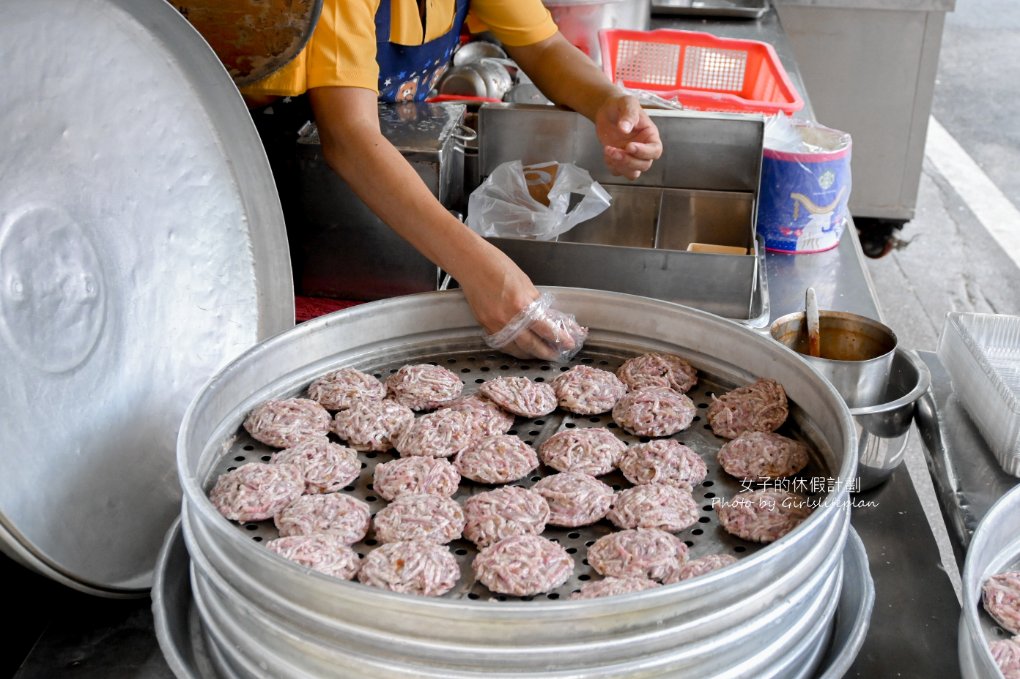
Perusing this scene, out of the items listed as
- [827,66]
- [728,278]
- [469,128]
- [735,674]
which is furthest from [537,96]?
[827,66]

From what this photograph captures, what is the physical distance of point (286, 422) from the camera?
1.57m

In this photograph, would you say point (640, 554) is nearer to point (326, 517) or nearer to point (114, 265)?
point (326, 517)

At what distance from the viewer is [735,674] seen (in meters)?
1.10

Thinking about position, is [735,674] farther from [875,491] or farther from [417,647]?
[875,491]

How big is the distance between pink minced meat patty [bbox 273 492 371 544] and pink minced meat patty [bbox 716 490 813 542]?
544 millimetres

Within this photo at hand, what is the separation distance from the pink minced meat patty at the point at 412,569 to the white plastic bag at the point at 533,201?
3.84 ft

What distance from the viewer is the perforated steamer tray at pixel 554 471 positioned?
137 centimetres

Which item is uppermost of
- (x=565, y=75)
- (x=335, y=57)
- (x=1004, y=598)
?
(x=335, y=57)

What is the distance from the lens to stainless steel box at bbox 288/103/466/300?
2.15 m

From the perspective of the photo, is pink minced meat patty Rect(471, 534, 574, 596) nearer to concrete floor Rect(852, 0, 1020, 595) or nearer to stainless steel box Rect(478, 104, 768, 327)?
stainless steel box Rect(478, 104, 768, 327)

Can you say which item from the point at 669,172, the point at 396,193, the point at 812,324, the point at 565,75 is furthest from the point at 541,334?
the point at 565,75

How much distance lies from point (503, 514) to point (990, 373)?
3.25ft

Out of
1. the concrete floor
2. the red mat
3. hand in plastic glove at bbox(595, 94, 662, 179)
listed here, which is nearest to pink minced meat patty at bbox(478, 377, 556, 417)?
the red mat

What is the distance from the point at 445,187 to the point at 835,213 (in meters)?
1.13
